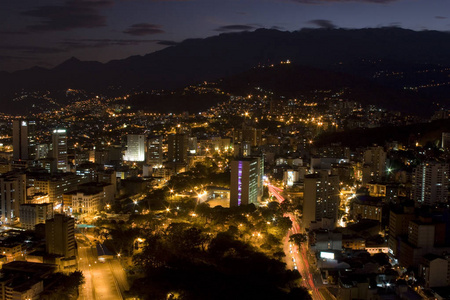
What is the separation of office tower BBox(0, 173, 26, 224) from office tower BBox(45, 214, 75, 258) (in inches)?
125

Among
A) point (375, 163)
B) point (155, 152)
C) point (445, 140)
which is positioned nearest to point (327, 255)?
point (375, 163)

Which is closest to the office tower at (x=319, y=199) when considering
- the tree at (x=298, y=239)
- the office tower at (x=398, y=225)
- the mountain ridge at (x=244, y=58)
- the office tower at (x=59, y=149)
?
the tree at (x=298, y=239)

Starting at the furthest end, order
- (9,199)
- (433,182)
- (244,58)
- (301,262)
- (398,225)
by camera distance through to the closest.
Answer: (244,58), (433,182), (9,199), (398,225), (301,262)

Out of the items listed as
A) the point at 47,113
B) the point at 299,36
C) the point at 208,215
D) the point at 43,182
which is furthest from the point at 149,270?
the point at 299,36

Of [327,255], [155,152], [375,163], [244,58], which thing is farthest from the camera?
[244,58]

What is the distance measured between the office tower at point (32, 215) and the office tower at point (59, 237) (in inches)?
90.0

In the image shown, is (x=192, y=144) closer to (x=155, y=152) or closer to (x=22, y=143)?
(x=155, y=152)

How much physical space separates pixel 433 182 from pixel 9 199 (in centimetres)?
1103

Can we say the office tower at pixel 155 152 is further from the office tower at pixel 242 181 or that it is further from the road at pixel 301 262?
the road at pixel 301 262

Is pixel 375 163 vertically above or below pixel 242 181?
above

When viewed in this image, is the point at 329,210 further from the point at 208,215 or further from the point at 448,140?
the point at 448,140

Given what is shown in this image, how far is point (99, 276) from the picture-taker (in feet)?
28.5

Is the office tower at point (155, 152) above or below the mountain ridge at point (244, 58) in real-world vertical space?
below

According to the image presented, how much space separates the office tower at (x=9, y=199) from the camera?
11.8 m
